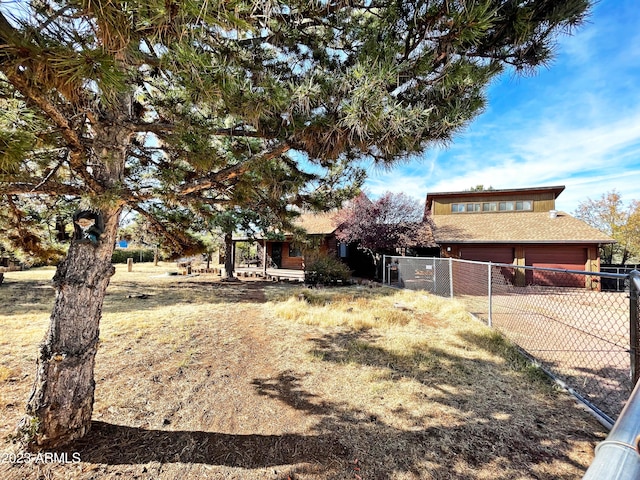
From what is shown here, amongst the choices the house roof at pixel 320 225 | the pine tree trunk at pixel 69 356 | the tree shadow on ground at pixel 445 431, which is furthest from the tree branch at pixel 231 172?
the house roof at pixel 320 225

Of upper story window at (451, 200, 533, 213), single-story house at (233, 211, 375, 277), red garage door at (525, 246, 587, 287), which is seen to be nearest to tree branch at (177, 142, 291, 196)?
single-story house at (233, 211, 375, 277)

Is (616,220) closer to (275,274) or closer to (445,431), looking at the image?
(275,274)

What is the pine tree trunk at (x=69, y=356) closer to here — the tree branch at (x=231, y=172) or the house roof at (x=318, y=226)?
the tree branch at (x=231, y=172)

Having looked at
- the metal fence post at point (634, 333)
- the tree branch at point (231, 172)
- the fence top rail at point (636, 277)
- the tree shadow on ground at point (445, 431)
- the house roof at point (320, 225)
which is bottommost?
the tree shadow on ground at point (445, 431)

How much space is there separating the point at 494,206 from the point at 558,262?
176 inches

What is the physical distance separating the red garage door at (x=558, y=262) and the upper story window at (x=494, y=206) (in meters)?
3.48

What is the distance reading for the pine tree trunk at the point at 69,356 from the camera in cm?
225

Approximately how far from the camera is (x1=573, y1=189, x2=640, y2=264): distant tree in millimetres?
21353

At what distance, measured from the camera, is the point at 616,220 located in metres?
22.9

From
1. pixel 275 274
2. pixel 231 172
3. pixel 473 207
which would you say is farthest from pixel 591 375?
pixel 473 207

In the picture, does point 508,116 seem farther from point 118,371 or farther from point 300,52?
point 118,371

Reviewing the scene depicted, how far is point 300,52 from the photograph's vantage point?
3.17m

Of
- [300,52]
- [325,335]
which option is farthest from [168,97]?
[325,335]

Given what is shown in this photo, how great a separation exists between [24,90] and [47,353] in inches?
82.5
